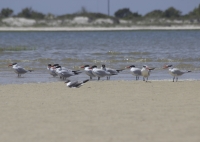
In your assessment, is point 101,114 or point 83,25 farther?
point 83,25

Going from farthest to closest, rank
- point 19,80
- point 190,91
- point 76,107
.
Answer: point 19,80 → point 190,91 → point 76,107

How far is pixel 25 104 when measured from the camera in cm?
1077

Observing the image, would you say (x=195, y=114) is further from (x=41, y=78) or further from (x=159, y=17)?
(x=159, y=17)

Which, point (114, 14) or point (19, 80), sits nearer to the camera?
point (19, 80)

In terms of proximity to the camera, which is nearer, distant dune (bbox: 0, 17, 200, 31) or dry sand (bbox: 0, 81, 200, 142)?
dry sand (bbox: 0, 81, 200, 142)

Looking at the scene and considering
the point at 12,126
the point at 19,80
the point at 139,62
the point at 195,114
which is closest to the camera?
the point at 12,126

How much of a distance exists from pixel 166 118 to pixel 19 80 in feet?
27.0

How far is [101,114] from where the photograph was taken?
377 inches

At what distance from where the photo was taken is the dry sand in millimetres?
8125

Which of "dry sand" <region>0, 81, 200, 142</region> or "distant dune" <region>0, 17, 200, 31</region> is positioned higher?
"dry sand" <region>0, 81, 200, 142</region>

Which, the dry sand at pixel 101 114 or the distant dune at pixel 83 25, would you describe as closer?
the dry sand at pixel 101 114

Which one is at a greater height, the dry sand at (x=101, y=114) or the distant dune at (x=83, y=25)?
the dry sand at (x=101, y=114)

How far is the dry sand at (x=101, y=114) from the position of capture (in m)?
8.12

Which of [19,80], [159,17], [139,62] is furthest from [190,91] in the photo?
[159,17]
